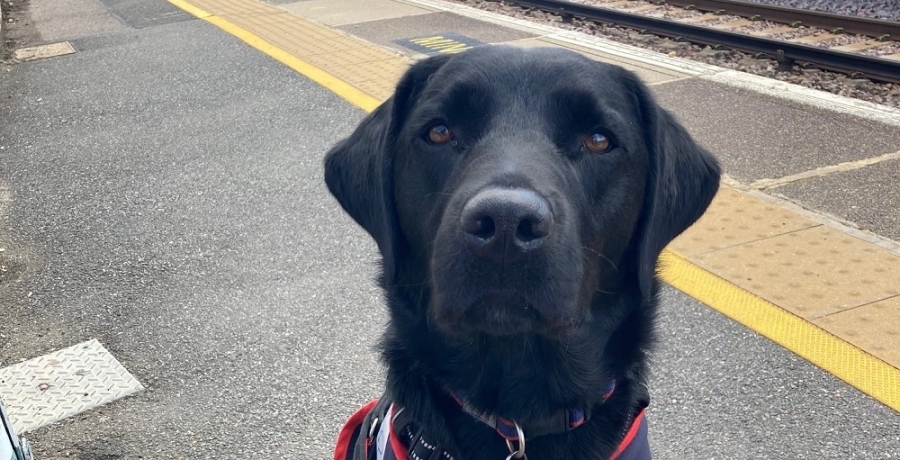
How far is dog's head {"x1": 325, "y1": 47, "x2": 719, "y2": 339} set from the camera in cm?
211

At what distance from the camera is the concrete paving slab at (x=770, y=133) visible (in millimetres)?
5871

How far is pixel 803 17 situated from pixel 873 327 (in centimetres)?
703

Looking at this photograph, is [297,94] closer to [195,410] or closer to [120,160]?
[120,160]

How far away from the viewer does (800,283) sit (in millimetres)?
4312

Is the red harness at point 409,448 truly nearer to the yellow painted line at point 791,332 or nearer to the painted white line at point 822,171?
the yellow painted line at point 791,332

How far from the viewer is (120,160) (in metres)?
6.71

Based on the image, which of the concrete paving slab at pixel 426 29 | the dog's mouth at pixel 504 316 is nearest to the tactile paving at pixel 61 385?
the dog's mouth at pixel 504 316

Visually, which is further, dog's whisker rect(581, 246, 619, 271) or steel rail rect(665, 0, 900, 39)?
steel rail rect(665, 0, 900, 39)

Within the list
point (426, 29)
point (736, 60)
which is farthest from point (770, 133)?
point (426, 29)

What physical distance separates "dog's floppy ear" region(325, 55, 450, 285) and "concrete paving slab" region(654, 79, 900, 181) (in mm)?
3542

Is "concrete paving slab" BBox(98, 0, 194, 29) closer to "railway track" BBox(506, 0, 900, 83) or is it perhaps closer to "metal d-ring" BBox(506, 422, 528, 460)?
"railway track" BBox(506, 0, 900, 83)

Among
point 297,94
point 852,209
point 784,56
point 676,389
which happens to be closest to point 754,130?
point 852,209

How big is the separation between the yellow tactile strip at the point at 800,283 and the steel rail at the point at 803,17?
15.7 feet

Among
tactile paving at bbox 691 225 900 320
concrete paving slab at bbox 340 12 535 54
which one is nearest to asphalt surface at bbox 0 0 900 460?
tactile paving at bbox 691 225 900 320
